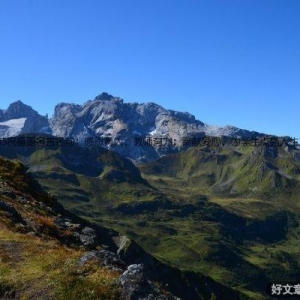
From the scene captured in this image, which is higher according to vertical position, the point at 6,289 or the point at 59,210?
the point at 59,210

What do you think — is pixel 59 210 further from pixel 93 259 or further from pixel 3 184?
pixel 93 259

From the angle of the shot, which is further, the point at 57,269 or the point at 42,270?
the point at 42,270

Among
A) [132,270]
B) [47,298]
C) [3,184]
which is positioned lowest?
[47,298]

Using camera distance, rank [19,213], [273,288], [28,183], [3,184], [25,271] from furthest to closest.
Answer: [28,183] < [3,184] < [19,213] < [273,288] < [25,271]

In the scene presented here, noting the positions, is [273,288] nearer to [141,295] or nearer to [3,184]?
[141,295]

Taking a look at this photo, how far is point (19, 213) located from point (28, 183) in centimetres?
2545

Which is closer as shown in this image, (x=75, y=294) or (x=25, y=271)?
(x=75, y=294)

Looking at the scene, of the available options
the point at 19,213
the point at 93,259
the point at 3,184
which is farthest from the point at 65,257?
the point at 3,184

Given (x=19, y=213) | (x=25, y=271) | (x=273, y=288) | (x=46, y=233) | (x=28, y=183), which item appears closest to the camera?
(x=25, y=271)

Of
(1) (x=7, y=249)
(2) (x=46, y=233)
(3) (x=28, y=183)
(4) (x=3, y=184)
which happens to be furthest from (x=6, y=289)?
(3) (x=28, y=183)

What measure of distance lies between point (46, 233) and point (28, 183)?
2975 cm

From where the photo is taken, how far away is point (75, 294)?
86.0 feet

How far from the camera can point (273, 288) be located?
108 feet

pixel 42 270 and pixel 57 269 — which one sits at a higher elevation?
pixel 57 269
